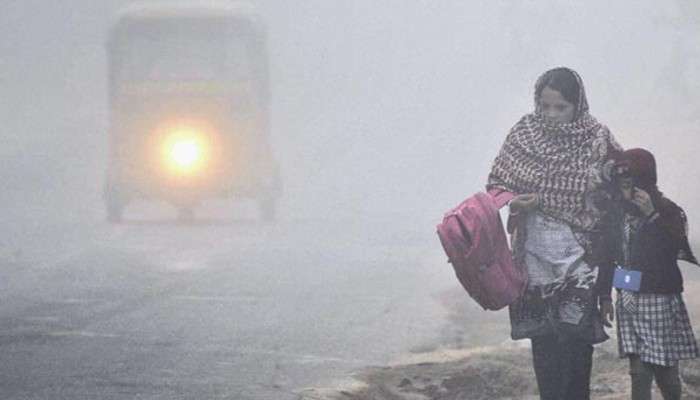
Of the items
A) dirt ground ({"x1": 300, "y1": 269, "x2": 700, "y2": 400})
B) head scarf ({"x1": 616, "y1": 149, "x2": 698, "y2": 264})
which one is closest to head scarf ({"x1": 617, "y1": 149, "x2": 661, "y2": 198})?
head scarf ({"x1": 616, "y1": 149, "x2": 698, "y2": 264})

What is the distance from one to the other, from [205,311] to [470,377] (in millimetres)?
3758

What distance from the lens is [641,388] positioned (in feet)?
20.2

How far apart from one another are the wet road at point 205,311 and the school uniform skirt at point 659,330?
245 centimetres

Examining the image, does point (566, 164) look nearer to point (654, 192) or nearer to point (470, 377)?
point (654, 192)

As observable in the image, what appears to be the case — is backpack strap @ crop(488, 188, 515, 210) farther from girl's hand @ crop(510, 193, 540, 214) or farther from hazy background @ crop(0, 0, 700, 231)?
hazy background @ crop(0, 0, 700, 231)

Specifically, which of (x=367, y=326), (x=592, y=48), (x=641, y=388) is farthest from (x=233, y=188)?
(x=592, y=48)

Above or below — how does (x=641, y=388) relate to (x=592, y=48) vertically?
below

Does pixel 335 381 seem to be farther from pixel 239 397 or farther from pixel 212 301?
pixel 212 301

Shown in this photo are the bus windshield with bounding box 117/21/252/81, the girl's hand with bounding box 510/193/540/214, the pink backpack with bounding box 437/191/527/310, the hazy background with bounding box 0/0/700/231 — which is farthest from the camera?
the hazy background with bounding box 0/0/700/231

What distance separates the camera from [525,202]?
574 centimetres

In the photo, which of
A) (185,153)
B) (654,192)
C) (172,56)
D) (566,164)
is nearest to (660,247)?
(654,192)

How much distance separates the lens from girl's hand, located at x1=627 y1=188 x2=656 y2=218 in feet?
19.7

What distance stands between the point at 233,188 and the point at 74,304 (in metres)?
10.8

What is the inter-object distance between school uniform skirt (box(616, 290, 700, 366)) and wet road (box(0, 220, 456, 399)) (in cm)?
245
